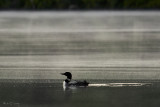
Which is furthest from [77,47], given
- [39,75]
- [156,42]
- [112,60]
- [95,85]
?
[95,85]

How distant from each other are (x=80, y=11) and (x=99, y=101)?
6767 centimetres

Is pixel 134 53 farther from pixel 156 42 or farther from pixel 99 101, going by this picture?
pixel 99 101

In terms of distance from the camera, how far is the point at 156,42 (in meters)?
27.1
